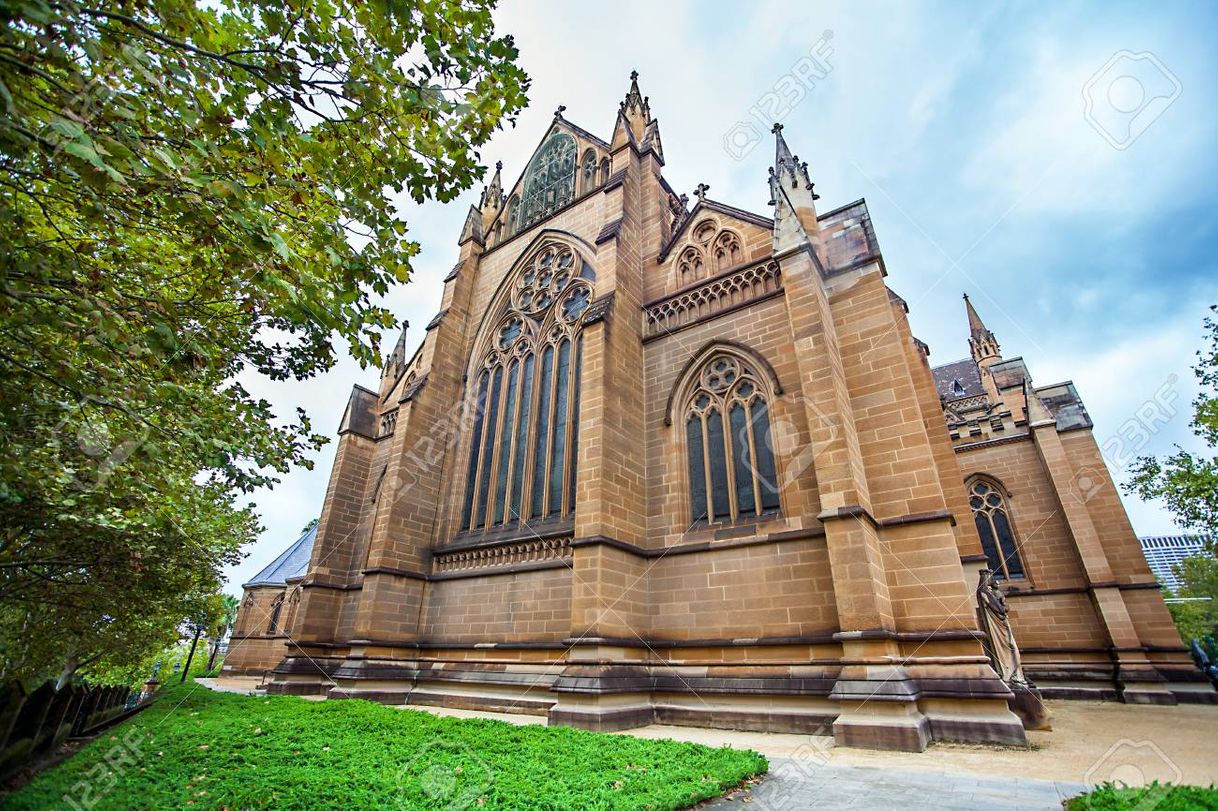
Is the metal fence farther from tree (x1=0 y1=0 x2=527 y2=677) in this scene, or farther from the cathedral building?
the cathedral building

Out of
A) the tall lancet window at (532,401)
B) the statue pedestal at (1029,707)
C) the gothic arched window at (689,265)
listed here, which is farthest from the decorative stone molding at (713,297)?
the statue pedestal at (1029,707)

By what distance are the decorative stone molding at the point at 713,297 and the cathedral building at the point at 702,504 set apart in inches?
2.3

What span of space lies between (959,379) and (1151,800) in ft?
95.1

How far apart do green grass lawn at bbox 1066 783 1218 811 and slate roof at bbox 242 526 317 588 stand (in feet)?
112

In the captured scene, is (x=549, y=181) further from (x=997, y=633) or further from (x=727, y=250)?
(x=997, y=633)

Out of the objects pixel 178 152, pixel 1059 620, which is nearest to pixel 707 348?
pixel 178 152

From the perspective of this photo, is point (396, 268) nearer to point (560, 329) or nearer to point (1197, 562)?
point (560, 329)

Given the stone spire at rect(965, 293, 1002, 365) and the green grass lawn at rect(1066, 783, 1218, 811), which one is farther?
the stone spire at rect(965, 293, 1002, 365)

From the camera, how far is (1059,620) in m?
15.2

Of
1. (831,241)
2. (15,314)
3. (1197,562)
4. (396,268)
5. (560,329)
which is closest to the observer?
(15,314)

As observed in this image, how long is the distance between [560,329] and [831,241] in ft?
24.1

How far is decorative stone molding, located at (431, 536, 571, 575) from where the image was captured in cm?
1184

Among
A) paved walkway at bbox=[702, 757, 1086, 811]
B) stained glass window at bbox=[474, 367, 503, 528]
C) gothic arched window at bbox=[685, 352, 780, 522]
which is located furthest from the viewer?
stained glass window at bbox=[474, 367, 503, 528]

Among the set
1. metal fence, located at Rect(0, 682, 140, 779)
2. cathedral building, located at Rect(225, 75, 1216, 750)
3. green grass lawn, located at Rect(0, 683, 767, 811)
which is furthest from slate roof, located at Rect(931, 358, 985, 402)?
metal fence, located at Rect(0, 682, 140, 779)
